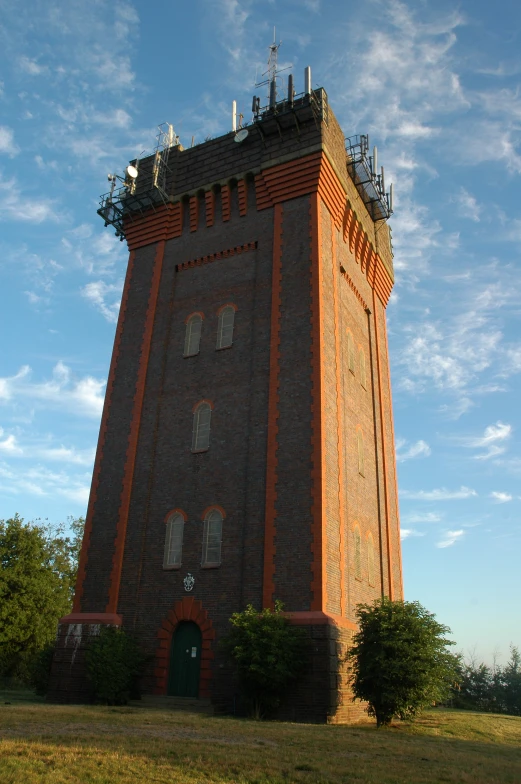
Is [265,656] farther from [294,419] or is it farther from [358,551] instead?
[294,419]

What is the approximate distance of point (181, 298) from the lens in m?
28.5

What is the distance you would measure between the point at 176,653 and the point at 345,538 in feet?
22.4

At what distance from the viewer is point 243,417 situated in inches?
941

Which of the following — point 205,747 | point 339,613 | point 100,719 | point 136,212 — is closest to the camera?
point 205,747

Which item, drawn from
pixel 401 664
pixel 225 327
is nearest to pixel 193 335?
pixel 225 327

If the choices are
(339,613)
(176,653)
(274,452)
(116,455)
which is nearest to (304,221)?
(274,452)

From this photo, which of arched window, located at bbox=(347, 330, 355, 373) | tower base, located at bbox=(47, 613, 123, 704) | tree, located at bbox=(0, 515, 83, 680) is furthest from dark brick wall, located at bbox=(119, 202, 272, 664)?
tree, located at bbox=(0, 515, 83, 680)

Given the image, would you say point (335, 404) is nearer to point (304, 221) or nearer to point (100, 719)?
point (304, 221)

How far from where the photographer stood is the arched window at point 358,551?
23820mm

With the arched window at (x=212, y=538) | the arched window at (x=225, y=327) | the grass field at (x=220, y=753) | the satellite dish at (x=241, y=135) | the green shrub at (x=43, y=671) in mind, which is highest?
the satellite dish at (x=241, y=135)

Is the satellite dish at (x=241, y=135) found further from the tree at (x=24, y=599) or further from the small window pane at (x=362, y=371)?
the tree at (x=24, y=599)

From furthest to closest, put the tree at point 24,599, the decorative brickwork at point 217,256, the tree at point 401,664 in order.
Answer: the tree at point 24,599
the decorative brickwork at point 217,256
the tree at point 401,664

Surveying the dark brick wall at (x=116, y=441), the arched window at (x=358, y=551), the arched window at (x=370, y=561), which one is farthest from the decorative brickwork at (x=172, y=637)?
the arched window at (x=370, y=561)

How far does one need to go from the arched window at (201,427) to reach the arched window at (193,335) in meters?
2.68
